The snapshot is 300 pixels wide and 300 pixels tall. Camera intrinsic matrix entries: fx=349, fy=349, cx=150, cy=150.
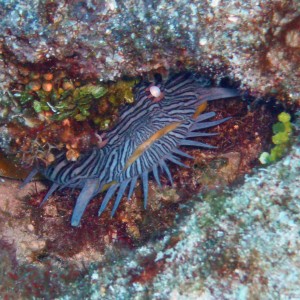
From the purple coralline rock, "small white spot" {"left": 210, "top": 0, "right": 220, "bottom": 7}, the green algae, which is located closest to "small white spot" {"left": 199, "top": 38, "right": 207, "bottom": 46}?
the purple coralline rock

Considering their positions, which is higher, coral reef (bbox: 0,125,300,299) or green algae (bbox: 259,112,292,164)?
green algae (bbox: 259,112,292,164)

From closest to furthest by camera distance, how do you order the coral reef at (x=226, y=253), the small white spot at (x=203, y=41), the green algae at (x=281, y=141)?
1. the coral reef at (x=226, y=253)
2. the small white spot at (x=203, y=41)
3. the green algae at (x=281, y=141)

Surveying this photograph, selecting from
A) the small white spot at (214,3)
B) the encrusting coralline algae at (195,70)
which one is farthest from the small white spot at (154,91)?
the small white spot at (214,3)

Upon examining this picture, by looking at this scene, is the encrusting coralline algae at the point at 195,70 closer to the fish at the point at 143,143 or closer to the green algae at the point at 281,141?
the green algae at the point at 281,141

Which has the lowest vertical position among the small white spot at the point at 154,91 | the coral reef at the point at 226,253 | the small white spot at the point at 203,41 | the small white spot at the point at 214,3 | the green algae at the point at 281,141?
the coral reef at the point at 226,253

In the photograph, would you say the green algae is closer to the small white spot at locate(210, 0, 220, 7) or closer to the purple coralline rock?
the purple coralline rock

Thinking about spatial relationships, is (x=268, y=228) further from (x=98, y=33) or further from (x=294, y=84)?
(x=98, y=33)

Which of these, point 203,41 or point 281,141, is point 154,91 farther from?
point 281,141
